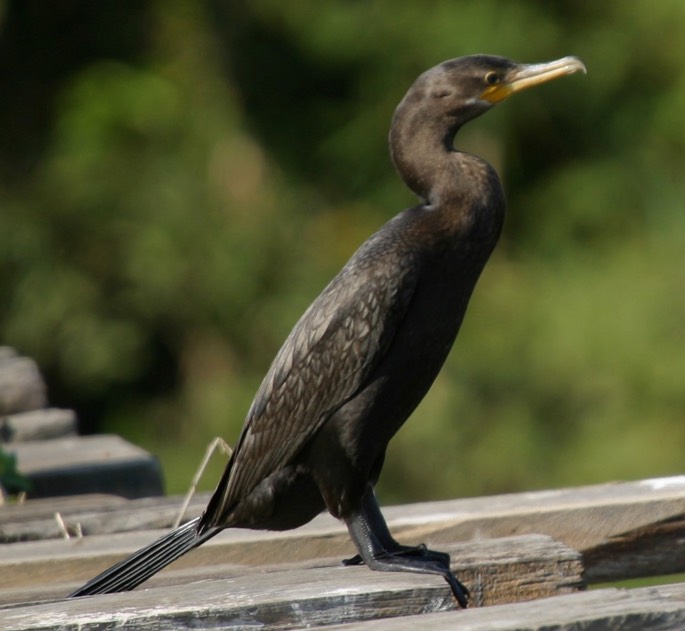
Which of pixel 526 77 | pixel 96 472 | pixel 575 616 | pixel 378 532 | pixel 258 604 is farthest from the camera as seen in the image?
pixel 96 472

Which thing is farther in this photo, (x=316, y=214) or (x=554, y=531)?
(x=316, y=214)

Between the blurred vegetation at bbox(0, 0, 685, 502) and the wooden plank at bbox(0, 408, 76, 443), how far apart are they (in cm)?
393

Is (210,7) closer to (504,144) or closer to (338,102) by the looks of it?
(338,102)

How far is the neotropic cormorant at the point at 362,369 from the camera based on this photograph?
224 cm

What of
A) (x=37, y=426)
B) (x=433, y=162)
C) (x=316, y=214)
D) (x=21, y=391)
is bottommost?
(x=37, y=426)

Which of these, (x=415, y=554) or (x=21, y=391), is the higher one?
(x=21, y=391)

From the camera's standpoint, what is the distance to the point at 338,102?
870 centimetres

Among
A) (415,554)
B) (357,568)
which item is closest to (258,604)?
Answer: (357,568)

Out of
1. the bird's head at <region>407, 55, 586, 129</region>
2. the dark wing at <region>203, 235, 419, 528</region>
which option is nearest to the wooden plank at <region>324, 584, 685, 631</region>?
the dark wing at <region>203, 235, 419, 528</region>

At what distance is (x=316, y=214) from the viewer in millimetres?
8359

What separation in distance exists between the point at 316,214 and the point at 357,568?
6.46 meters

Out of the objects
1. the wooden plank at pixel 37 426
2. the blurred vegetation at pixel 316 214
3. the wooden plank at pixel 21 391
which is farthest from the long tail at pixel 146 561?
the blurred vegetation at pixel 316 214

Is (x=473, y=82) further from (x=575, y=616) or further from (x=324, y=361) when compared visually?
(x=575, y=616)

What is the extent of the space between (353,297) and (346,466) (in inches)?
10.1
